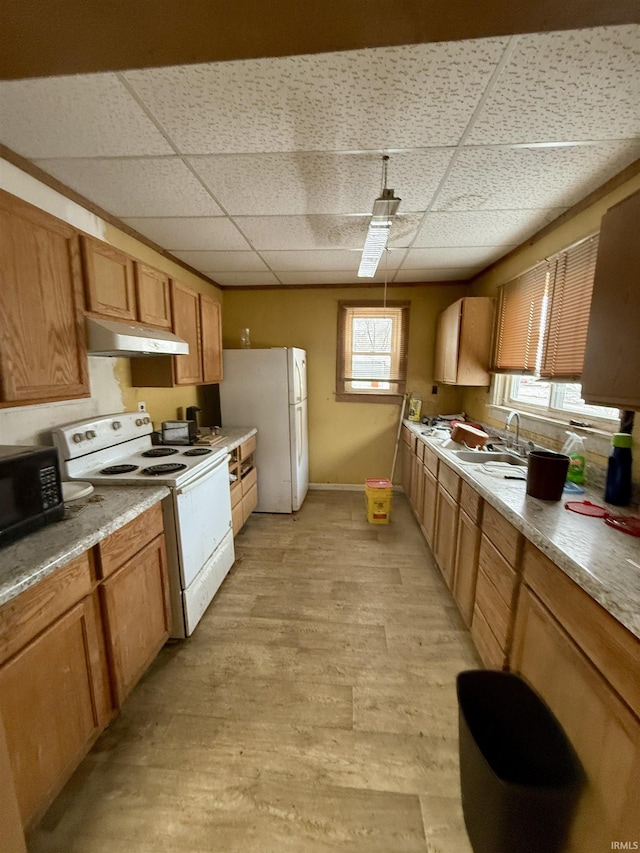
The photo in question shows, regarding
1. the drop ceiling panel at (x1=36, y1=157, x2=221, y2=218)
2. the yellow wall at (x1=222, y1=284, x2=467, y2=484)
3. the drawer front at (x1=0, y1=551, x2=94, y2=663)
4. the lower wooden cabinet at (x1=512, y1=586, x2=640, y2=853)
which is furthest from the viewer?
the yellow wall at (x1=222, y1=284, x2=467, y2=484)

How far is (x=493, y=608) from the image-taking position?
1.51 meters

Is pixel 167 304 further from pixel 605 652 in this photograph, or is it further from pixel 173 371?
pixel 605 652

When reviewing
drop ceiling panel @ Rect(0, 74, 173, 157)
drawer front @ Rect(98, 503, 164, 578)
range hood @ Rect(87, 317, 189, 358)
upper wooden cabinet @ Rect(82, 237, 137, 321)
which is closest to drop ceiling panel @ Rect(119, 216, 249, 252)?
upper wooden cabinet @ Rect(82, 237, 137, 321)

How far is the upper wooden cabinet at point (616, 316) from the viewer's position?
1087 mm

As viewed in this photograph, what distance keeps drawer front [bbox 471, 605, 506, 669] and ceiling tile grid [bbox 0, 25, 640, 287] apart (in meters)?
2.12

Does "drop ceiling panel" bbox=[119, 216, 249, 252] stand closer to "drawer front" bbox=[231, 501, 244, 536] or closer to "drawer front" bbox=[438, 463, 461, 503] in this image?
"drawer front" bbox=[231, 501, 244, 536]

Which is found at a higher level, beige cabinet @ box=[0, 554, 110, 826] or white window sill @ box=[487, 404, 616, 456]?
white window sill @ box=[487, 404, 616, 456]

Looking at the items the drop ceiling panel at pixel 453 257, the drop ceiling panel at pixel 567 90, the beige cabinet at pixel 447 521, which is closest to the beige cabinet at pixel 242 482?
the beige cabinet at pixel 447 521

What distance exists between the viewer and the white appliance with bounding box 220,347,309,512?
319cm

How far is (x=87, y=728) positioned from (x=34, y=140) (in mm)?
2366

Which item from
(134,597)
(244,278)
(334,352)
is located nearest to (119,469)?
(134,597)

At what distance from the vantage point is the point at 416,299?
367cm

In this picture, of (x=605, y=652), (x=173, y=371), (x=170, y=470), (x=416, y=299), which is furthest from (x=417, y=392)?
(x=605, y=652)

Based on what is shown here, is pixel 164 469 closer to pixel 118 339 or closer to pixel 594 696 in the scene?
pixel 118 339
